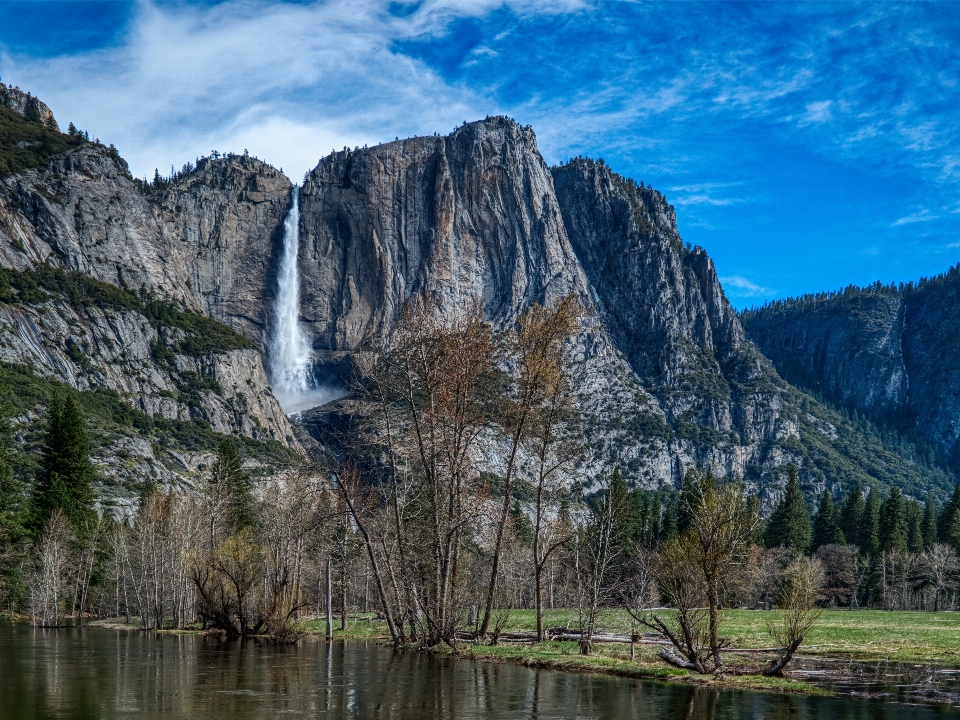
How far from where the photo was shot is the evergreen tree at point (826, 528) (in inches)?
4909

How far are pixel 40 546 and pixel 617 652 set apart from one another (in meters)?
62.1

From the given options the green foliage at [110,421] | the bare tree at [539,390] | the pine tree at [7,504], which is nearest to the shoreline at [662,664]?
the bare tree at [539,390]

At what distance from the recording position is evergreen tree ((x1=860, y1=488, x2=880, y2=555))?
398ft

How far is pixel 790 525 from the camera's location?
4744 inches

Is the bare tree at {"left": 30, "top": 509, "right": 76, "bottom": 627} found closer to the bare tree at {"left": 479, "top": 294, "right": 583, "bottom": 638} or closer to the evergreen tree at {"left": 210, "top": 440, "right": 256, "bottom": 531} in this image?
the evergreen tree at {"left": 210, "top": 440, "right": 256, "bottom": 531}

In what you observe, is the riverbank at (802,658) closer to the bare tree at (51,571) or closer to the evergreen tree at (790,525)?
the bare tree at (51,571)

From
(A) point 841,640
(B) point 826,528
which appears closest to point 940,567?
(B) point 826,528

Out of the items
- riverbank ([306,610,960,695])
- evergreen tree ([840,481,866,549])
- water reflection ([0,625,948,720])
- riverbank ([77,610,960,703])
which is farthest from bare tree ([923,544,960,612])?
water reflection ([0,625,948,720])

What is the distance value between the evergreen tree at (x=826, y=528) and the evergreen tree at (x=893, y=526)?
578 centimetres

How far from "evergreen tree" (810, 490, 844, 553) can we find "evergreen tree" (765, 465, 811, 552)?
2.49 m

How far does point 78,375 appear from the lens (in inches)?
6914

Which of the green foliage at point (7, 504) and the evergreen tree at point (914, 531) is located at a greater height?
the green foliage at point (7, 504)

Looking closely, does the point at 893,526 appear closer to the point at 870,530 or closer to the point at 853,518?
the point at 870,530

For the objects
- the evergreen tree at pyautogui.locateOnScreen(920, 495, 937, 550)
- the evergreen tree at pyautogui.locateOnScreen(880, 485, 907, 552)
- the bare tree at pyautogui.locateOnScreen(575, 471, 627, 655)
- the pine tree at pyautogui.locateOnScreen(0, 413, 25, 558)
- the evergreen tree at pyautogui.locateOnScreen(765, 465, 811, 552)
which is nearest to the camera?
the bare tree at pyautogui.locateOnScreen(575, 471, 627, 655)
